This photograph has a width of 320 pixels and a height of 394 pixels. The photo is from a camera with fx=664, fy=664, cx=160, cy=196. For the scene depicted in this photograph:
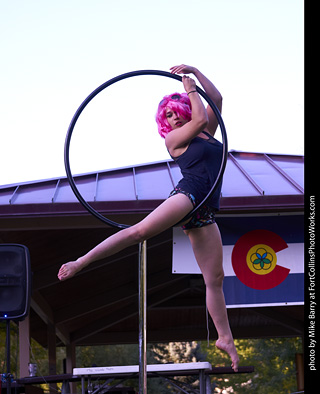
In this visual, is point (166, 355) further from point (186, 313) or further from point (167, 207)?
point (167, 207)

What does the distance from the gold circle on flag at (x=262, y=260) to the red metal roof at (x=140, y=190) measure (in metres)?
0.54

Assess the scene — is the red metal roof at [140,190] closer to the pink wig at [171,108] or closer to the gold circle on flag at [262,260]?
the gold circle on flag at [262,260]

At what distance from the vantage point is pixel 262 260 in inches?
293

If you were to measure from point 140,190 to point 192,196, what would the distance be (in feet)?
15.1

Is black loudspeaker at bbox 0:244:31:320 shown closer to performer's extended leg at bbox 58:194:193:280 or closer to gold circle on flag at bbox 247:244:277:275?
performer's extended leg at bbox 58:194:193:280

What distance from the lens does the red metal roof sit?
7074 millimetres

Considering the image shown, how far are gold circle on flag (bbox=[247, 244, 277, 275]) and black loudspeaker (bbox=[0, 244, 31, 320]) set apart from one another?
322cm

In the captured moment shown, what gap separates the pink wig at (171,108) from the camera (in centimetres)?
301

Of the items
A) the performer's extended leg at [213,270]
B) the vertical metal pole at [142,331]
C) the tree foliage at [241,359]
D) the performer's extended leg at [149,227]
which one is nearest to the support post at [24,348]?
the vertical metal pole at [142,331]

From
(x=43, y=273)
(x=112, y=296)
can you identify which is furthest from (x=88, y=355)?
(x=43, y=273)

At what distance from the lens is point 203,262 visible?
9.73 ft

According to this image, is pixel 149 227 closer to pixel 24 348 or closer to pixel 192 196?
pixel 192 196

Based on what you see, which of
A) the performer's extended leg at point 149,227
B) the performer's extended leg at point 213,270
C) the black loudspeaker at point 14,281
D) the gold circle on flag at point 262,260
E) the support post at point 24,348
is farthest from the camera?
the support post at point 24,348

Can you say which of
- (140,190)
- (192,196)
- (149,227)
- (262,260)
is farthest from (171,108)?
(262,260)
